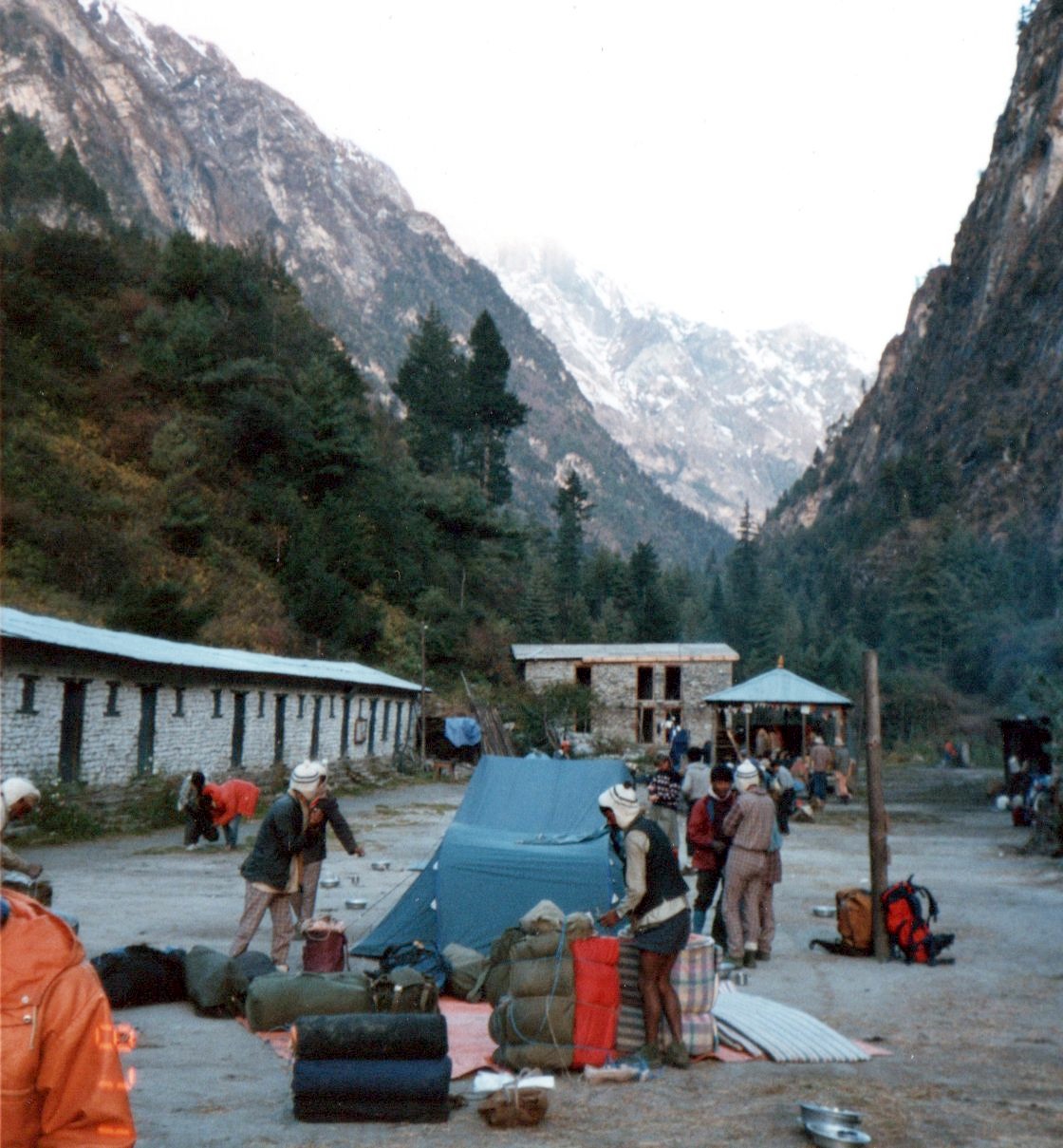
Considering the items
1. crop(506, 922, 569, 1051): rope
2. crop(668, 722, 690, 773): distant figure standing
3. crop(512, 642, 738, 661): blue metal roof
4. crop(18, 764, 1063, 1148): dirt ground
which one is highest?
crop(512, 642, 738, 661): blue metal roof

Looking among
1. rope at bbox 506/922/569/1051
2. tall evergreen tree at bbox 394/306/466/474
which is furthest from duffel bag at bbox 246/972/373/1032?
tall evergreen tree at bbox 394/306/466/474

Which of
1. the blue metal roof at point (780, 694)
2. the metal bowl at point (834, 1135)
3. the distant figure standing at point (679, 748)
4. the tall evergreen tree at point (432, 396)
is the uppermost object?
the tall evergreen tree at point (432, 396)

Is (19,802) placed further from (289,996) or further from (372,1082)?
(372,1082)

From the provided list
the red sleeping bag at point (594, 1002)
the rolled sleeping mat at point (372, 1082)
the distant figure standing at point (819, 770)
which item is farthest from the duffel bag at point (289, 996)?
the distant figure standing at point (819, 770)

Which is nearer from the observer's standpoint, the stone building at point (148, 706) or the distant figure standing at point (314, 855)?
Result: the distant figure standing at point (314, 855)

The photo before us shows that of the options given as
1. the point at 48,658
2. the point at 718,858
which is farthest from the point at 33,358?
the point at 718,858

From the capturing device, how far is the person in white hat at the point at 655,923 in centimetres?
736

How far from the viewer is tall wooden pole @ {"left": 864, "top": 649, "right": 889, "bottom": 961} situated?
1127cm

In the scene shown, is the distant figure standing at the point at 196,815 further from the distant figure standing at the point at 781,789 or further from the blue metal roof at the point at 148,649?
the distant figure standing at the point at 781,789

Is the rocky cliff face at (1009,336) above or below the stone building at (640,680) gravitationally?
above

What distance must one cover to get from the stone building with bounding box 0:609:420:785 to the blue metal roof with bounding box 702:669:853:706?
10.7 metres

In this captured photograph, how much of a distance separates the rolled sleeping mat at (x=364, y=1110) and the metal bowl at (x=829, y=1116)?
6.02ft

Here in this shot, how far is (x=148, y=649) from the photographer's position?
2341 centimetres

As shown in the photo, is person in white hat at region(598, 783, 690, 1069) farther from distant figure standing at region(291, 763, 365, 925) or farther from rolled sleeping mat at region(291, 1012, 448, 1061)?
distant figure standing at region(291, 763, 365, 925)
